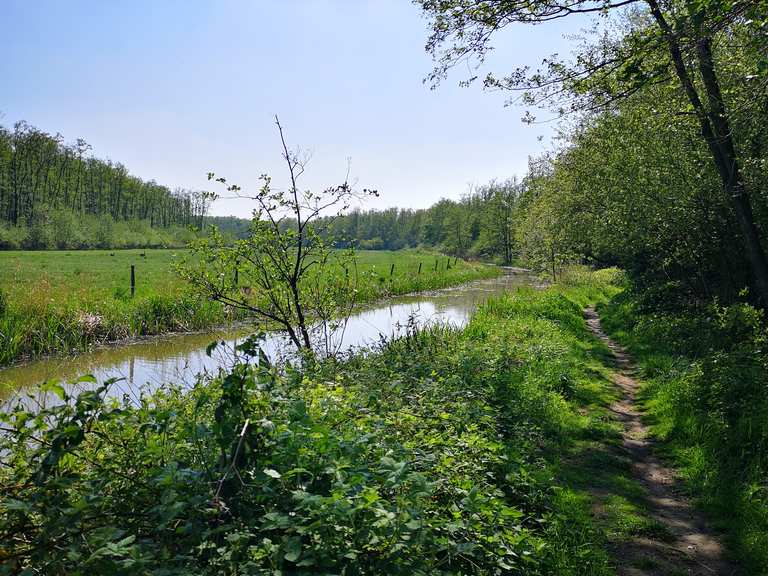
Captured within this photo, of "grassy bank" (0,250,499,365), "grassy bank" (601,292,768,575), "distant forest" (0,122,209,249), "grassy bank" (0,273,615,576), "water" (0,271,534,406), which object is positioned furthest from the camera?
"distant forest" (0,122,209,249)

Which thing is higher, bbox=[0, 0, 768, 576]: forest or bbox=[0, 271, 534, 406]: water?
bbox=[0, 0, 768, 576]: forest

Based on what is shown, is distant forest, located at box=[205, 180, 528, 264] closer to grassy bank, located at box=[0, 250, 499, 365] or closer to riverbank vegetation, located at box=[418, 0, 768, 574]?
grassy bank, located at box=[0, 250, 499, 365]

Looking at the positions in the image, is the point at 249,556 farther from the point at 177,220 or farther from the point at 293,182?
the point at 177,220

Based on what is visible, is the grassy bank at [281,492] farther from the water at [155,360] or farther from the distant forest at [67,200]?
the distant forest at [67,200]

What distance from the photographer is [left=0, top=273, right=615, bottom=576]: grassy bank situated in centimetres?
269

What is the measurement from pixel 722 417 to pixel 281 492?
6231 mm

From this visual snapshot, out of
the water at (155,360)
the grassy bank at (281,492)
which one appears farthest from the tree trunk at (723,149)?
the water at (155,360)

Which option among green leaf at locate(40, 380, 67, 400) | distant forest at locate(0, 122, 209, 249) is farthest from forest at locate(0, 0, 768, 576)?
distant forest at locate(0, 122, 209, 249)

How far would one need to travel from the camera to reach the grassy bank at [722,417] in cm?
505

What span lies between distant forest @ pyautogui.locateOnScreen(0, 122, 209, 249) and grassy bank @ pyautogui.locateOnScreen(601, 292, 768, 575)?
161 feet

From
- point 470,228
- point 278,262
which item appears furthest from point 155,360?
point 470,228

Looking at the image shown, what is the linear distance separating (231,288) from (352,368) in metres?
2.84

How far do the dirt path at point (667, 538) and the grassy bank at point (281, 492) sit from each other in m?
0.32

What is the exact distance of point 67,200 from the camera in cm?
7294
